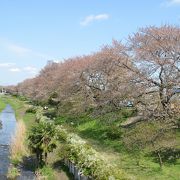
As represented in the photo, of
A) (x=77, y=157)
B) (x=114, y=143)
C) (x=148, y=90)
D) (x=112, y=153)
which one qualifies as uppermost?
(x=148, y=90)

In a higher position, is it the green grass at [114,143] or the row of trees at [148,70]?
the row of trees at [148,70]

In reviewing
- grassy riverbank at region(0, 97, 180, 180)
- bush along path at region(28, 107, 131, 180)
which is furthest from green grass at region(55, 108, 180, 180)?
bush along path at region(28, 107, 131, 180)

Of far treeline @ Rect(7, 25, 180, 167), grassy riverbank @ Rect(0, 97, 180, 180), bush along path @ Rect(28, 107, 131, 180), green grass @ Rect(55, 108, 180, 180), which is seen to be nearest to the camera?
bush along path @ Rect(28, 107, 131, 180)

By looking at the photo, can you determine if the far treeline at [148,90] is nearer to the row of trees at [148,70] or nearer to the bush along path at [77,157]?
the row of trees at [148,70]

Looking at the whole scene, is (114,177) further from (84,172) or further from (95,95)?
(95,95)

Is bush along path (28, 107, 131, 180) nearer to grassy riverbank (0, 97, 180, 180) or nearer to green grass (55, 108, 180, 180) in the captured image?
grassy riverbank (0, 97, 180, 180)

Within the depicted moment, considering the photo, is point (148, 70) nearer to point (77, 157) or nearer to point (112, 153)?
point (112, 153)

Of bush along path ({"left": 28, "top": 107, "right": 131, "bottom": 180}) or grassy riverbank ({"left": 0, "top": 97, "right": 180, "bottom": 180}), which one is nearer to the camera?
bush along path ({"left": 28, "top": 107, "right": 131, "bottom": 180})

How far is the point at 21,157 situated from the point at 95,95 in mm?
23990

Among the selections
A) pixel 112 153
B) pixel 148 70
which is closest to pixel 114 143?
pixel 112 153

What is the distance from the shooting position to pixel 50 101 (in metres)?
81.9

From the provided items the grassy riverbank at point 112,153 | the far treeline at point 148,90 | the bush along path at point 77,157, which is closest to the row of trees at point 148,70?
the far treeline at point 148,90

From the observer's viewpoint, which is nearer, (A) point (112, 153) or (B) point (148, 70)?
(A) point (112, 153)

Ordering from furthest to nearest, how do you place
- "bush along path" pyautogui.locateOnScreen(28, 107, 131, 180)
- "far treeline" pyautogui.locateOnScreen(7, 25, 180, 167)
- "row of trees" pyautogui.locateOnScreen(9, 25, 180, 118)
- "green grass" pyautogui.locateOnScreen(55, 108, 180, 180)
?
"row of trees" pyautogui.locateOnScreen(9, 25, 180, 118) → "far treeline" pyautogui.locateOnScreen(7, 25, 180, 167) → "green grass" pyautogui.locateOnScreen(55, 108, 180, 180) → "bush along path" pyautogui.locateOnScreen(28, 107, 131, 180)
